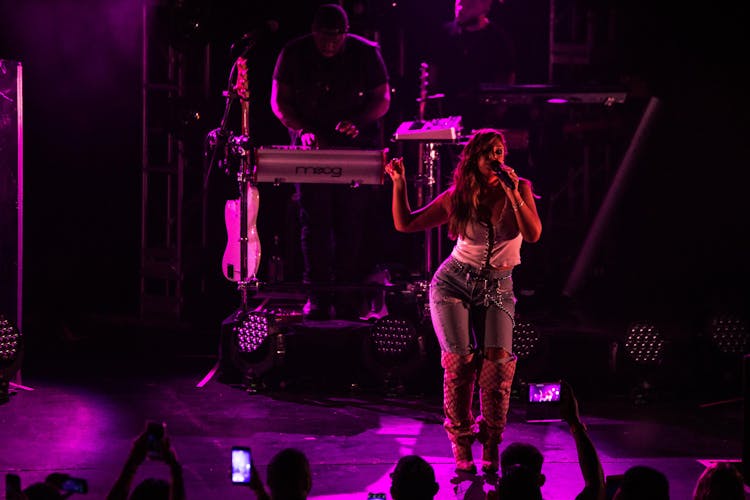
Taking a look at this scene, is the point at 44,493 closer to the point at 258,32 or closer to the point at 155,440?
the point at 155,440

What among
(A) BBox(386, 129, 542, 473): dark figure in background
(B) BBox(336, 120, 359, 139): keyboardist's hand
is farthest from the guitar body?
(A) BBox(386, 129, 542, 473): dark figure in background

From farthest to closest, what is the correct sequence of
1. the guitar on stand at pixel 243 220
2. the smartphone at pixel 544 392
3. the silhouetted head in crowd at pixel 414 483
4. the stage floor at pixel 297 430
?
the guitar on stand at pixel 243 220, the smartphone at pixel 544 392, the stage floor at pixel 297 430, the silhouetted head in crowd at pixel 414 483

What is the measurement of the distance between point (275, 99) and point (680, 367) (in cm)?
364

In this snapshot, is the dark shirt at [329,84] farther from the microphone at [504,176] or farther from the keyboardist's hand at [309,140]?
the microphone at [504,176]

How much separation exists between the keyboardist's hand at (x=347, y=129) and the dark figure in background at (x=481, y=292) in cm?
255

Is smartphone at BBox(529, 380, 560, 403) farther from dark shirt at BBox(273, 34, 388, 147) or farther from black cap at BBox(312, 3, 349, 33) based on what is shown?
black cap at BBox(312, 3, 349, 33)

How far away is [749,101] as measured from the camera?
367 inches

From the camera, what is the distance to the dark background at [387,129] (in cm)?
944

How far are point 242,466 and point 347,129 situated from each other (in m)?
4.61

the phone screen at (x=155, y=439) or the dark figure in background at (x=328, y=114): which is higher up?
the dark figure in background at (x=328, y=114)

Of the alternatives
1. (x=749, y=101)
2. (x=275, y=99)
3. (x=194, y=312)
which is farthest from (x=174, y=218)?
(x=749, y=101)

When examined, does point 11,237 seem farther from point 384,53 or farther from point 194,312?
point 384,53

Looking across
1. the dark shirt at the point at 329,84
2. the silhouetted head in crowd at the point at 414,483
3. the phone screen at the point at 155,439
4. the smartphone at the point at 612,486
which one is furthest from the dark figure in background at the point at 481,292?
the dark shirt at the point at 329,84

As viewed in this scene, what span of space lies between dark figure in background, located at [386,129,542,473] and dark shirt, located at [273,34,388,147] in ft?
9.51
